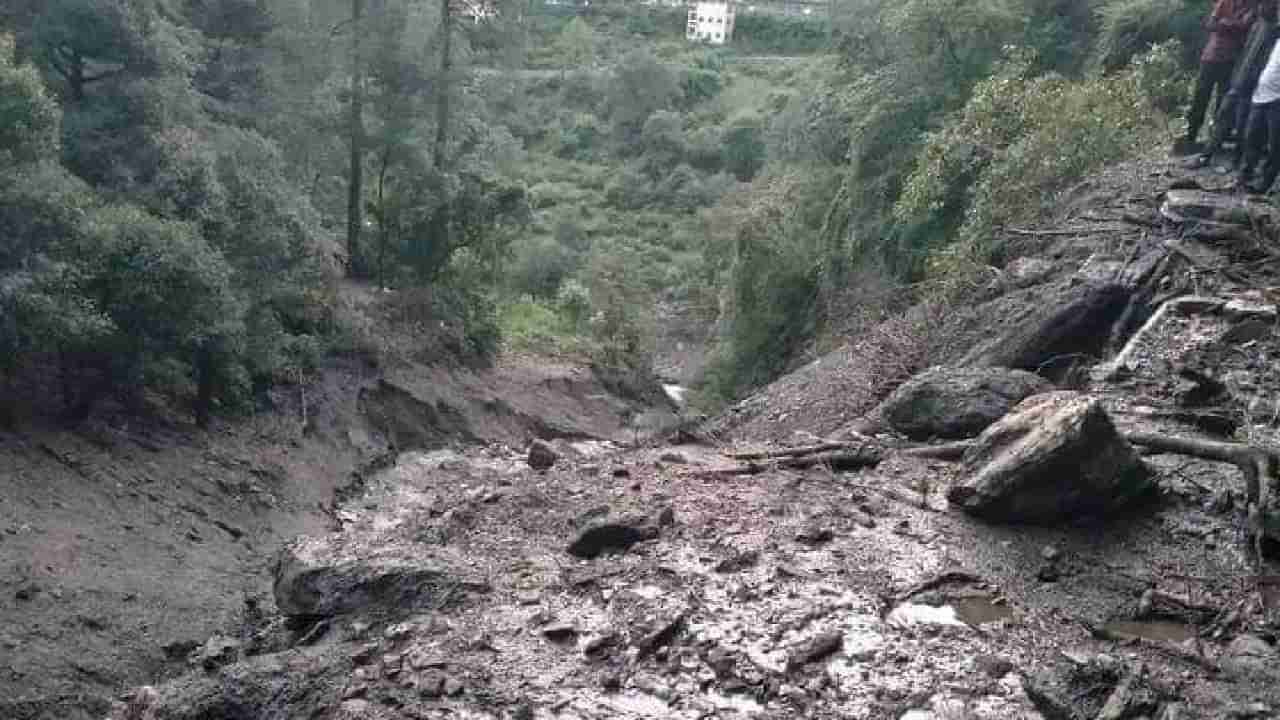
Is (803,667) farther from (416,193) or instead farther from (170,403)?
(416,193)

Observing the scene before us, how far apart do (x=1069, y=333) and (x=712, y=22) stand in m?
57.5

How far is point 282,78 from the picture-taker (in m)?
22.7

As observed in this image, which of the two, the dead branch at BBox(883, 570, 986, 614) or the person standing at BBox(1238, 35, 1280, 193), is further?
the person standing at BBox(1238, 35, 1280, 193)

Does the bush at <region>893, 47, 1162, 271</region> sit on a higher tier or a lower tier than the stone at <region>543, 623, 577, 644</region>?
higher

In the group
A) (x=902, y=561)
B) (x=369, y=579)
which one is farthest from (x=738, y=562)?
(x=369, y=579)

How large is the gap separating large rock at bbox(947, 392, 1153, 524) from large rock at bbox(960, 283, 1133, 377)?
264 centimetres

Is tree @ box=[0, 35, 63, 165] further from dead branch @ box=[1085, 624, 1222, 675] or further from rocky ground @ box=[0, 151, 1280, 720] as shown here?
dead branch @ box=[1085, 624, 1222, 675]

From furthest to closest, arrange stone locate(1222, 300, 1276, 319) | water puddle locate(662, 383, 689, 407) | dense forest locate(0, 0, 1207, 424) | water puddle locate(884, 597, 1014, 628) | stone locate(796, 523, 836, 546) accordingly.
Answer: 1. water puddle locate(662, 383, 689, 407)
2. dense forest locate(0, 0, 1207, 424)
3. stone locate(1222, 300, 1276, 319)
4. stone locate(796, 523, 836, 546)
5. water puddle locate(884, 597, 1014, 628)

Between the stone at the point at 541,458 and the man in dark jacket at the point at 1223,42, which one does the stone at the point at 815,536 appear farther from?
the man in dark jacket at the point at 1223,42

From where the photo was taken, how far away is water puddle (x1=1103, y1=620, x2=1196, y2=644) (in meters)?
7.11

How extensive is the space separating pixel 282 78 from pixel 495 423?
318 inches

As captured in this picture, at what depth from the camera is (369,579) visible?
28.3 feet

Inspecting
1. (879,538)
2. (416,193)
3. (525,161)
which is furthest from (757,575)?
A: (525,161)

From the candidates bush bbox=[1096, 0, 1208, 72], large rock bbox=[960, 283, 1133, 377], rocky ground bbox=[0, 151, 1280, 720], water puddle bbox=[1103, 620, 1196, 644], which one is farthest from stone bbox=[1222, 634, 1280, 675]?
bush bbox=[1096, 0, 1208, 72]
